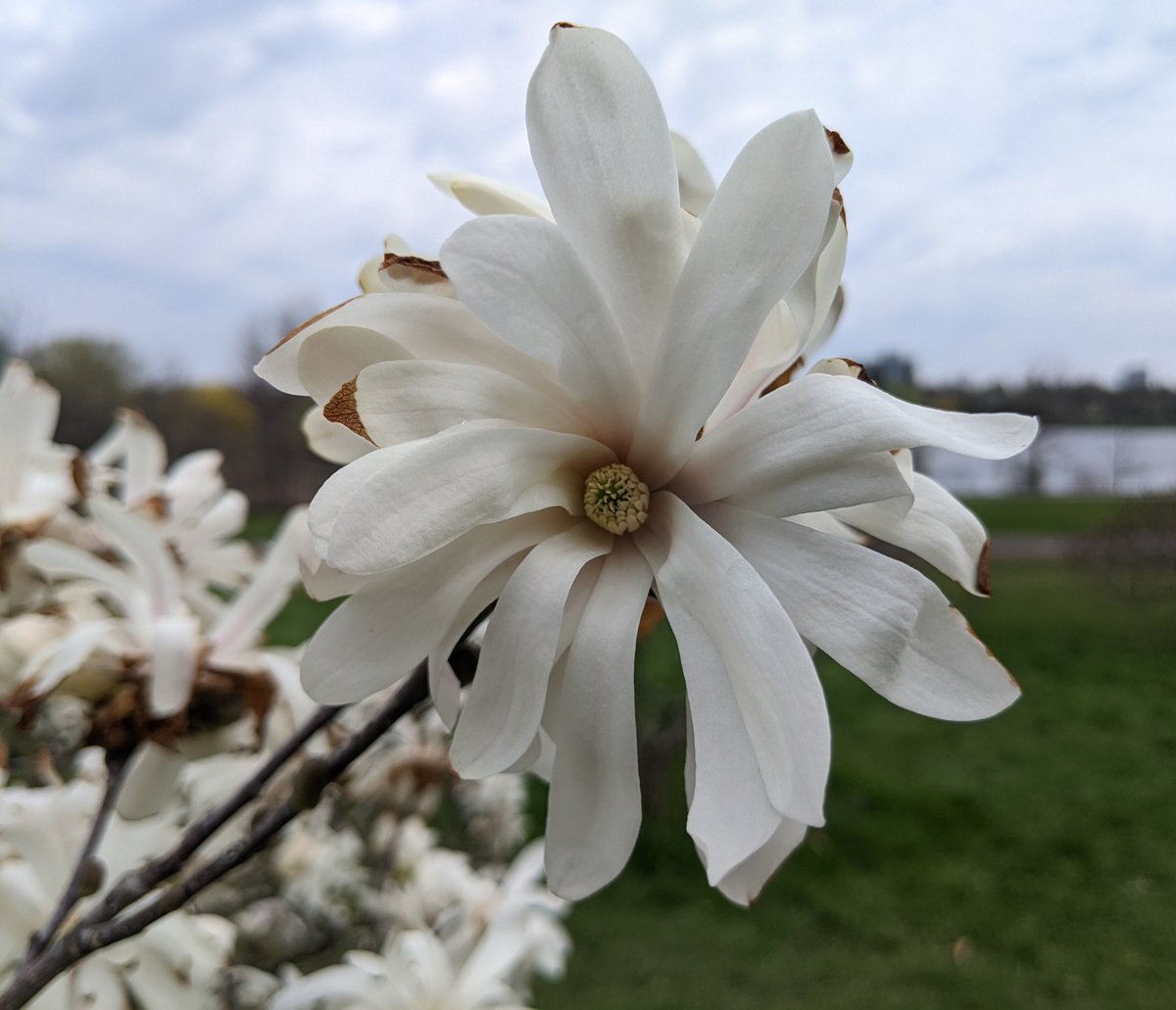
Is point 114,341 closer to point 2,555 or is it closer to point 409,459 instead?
point 2,555

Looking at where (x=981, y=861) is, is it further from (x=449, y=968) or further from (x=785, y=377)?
(x=785, y=377)

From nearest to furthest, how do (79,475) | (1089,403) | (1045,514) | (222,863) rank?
1. (222,863)
2. (79,475)
3. (1089,403)
4. (1045,514)

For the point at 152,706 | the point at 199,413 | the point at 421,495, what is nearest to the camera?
the point at 421,495

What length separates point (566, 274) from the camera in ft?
0.91

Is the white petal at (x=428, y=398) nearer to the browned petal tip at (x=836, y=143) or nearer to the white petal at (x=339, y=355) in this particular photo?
the white petal at (x=339, y=355)

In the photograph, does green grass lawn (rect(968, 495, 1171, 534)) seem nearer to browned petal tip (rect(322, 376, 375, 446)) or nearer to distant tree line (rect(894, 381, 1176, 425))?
distant tree line (rect(894, 381, 1176, 425))

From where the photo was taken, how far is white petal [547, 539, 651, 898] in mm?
287

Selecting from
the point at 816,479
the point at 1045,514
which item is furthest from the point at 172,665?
the point at 1045,514

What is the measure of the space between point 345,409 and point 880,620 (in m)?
Result: 0.17

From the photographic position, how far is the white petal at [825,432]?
0.87ft

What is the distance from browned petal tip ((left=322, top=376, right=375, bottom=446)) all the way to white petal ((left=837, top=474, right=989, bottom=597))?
6.4 inches

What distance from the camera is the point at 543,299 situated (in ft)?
0.90

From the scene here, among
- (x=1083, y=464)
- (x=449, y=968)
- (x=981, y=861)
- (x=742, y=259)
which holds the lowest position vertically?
(x=981, y=861)

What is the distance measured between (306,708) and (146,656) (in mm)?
88
